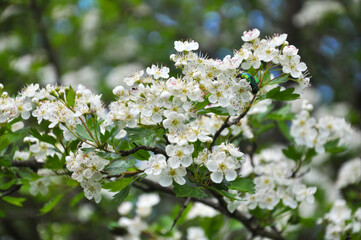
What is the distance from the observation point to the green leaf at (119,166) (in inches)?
61.6

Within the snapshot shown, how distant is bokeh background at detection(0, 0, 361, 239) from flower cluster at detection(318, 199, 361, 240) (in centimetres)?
272

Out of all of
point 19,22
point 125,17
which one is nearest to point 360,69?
point 125,17

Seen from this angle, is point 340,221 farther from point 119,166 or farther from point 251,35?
point 119,166

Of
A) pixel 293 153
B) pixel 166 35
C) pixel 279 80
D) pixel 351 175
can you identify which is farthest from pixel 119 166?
pixel 166 35

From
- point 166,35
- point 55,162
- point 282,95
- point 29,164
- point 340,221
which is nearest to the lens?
point 282,95

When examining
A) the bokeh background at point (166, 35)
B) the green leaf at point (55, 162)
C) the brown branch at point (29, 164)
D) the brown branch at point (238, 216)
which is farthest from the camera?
the bokeh background at point (166, 35)

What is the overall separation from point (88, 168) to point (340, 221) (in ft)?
5.58

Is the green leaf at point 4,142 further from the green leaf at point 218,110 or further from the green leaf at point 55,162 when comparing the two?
the green leaf at point 218,110

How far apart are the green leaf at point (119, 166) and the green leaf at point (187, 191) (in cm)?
20

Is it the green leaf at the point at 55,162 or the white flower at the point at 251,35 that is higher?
the white flower at the point at 251,35

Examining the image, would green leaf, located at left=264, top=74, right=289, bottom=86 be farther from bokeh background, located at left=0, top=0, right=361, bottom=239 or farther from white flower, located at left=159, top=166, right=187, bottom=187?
bokeh background, located at left=0, top=0, right=361, bottom=239

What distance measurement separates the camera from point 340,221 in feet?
8.33

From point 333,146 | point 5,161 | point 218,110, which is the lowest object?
point 5,161

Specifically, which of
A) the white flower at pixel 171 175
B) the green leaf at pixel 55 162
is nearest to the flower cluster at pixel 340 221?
the white flower at pixel 171 175
